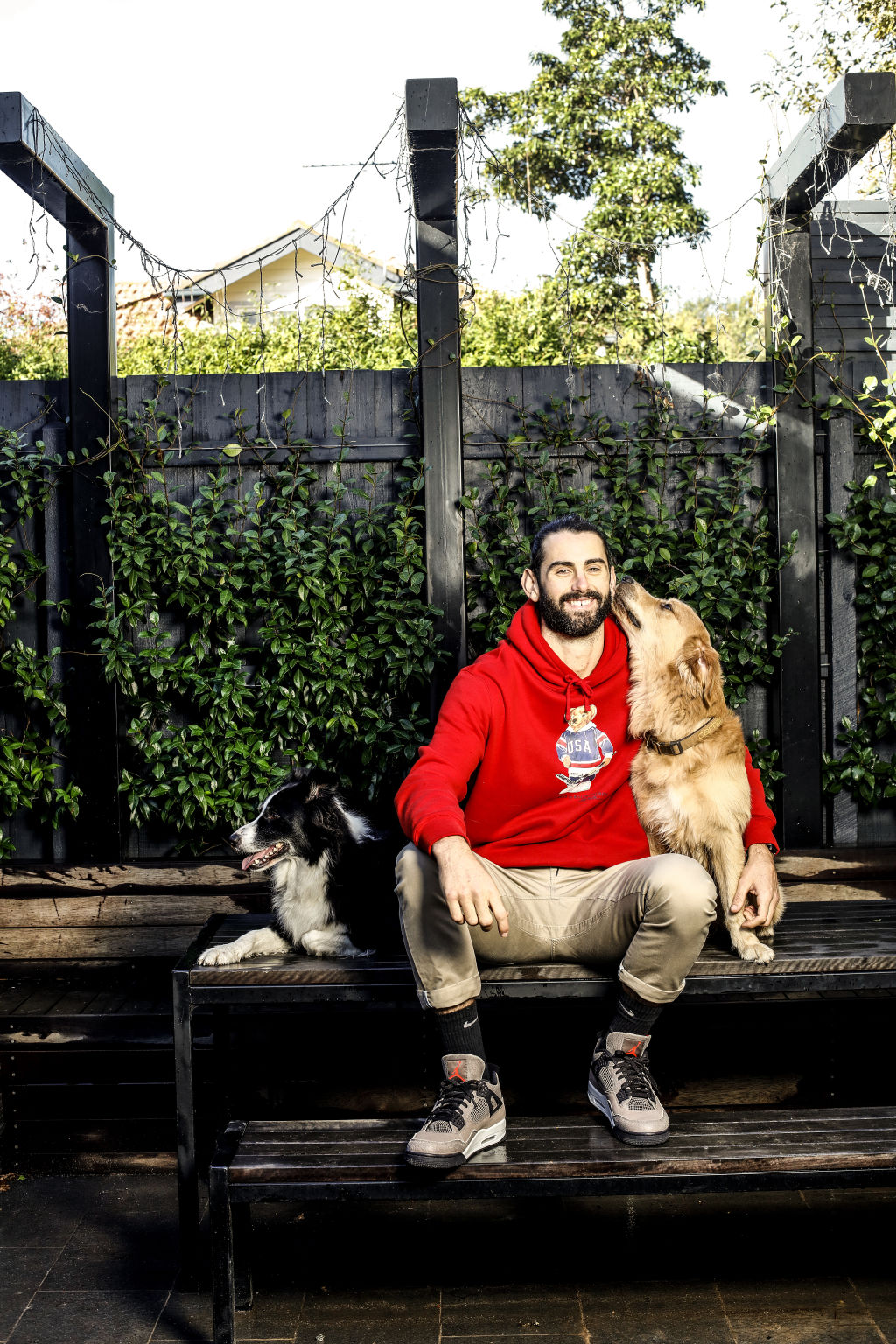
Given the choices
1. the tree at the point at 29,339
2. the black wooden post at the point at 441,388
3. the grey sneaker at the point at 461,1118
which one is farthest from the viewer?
the tree at the point at 29,339

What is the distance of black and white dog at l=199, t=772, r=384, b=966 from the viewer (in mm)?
2928

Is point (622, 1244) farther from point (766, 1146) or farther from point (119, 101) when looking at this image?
point (119, 101)

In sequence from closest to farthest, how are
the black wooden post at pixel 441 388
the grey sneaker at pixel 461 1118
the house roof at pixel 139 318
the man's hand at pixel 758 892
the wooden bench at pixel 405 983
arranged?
the grey sneaker at pixel 461 1118 → the wooden bench at pixel 405 983 → the man's hand at pixel 758 892 → the black wooden post at pixel 441 388 → the house roof at pixel 139 318

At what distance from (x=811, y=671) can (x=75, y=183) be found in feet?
11.2

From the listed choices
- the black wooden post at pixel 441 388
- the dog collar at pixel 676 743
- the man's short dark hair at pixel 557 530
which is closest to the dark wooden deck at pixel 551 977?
the dog collar at pixel 676 743

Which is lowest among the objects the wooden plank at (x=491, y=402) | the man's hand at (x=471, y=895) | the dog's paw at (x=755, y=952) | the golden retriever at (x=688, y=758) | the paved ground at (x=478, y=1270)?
the paved ground at (x=478, y=1270)

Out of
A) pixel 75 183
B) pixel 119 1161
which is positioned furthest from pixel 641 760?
pixel 75 183

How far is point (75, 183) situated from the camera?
4055 mm

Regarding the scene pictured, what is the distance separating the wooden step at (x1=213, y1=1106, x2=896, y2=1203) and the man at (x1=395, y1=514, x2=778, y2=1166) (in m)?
0.06

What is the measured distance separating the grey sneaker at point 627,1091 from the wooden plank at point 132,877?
204cm

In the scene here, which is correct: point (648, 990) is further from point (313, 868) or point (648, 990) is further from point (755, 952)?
point (313, 868)

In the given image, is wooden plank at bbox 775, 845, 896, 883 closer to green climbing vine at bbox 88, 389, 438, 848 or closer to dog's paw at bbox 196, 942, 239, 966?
green climbing vine at bbox 88, 389, 438, 848

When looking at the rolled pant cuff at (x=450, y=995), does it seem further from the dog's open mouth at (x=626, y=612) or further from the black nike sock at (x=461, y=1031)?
the dog's open mouth at (x=626, y=612)

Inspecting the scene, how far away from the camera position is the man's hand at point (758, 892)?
2.64 meters
